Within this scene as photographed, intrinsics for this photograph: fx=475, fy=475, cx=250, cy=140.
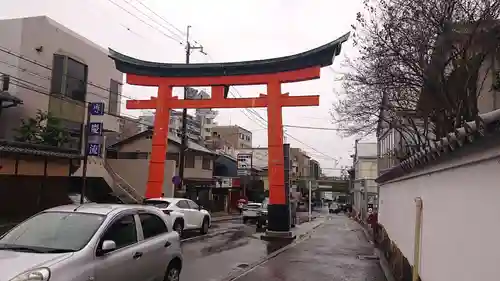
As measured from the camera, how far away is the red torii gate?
2095 cm

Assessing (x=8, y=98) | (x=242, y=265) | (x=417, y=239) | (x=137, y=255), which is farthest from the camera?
(x=8, y=98)

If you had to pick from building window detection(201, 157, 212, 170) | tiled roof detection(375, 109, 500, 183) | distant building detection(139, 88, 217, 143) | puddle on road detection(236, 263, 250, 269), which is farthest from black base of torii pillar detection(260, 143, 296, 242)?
building window detection(201, 157, 212, 170)

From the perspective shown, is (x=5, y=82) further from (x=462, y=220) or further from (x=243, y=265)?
(x=462, y=220)

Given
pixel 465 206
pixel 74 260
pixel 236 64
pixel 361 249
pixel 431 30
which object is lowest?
pixel 361 249

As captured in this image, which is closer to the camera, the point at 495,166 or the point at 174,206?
the point at 495,166

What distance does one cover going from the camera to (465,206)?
4.87 metres

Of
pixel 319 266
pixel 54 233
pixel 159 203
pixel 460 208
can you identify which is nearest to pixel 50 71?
pixel 159 203

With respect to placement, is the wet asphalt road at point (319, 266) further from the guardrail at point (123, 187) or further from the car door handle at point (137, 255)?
the guardrail at point (123, 187)

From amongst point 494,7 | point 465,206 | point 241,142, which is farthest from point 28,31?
point 241,142

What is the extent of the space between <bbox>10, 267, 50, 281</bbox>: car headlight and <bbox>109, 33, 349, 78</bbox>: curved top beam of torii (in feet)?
55.1

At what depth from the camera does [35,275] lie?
16.4ft

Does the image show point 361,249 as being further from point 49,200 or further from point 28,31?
point 28,31

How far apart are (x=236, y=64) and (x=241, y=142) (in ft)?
252

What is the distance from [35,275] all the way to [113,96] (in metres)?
24.8
